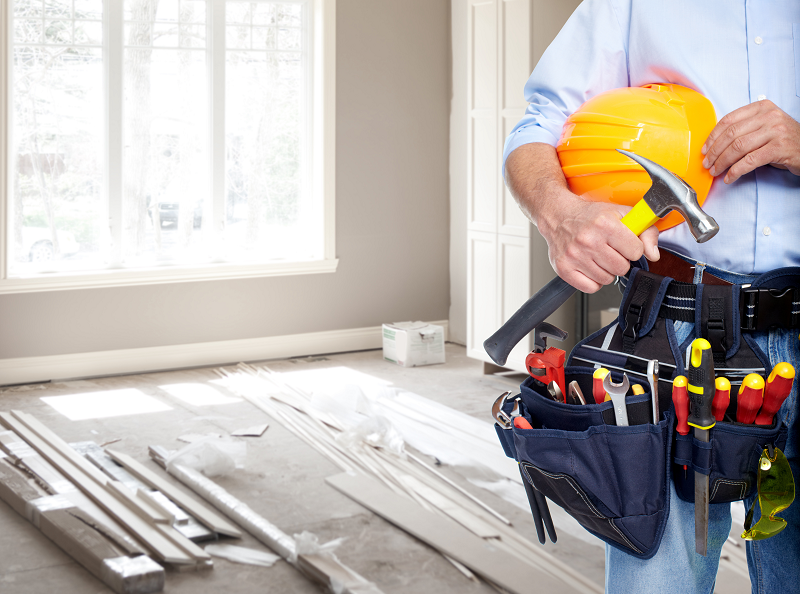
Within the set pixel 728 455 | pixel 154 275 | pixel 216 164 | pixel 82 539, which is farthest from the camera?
pixel 216 164

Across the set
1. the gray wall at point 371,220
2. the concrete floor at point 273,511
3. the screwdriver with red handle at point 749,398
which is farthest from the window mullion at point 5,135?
the screwdriver with red handle at point 749,398

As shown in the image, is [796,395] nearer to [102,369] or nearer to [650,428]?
[650,428]

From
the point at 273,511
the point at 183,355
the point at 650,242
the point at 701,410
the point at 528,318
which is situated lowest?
the point at 273,511

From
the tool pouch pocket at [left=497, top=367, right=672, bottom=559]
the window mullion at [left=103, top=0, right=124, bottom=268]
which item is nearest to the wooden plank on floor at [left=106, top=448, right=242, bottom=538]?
the window mullion at [left=103, top=0, right=124, bottom=268]

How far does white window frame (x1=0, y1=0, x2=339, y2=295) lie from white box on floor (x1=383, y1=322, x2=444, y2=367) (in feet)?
2.50

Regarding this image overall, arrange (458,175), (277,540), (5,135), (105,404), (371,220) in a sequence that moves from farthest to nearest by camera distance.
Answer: (458,175) < (371,220) < (5,135) < (105,404) < (277,540)

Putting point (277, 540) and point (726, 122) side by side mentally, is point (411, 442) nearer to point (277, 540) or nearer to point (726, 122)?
point (277, 540)

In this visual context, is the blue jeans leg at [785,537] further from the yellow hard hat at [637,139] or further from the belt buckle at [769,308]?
the yellow hard hat at [637,139]

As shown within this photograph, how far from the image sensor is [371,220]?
6367 mm

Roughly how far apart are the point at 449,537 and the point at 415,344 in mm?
2833

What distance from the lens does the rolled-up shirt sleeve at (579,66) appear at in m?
1.20

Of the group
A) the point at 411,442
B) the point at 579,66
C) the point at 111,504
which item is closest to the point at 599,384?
the point at 579,66

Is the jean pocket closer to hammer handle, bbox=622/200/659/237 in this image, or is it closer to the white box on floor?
hammer handle, bbox=622/200/659/237

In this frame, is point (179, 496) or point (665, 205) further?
point (179, 496)
